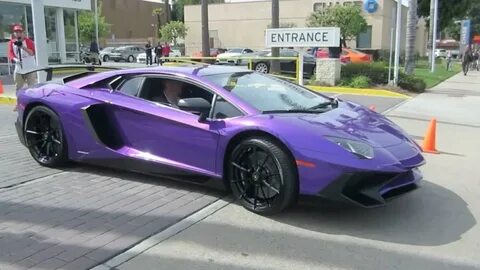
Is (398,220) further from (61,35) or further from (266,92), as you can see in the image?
(61,35)

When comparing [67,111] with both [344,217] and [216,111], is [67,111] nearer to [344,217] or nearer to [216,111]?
[216,111]

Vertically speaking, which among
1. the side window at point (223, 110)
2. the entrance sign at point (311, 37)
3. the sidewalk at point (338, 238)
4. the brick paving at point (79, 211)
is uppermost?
the entrance sign at point (311, 37)

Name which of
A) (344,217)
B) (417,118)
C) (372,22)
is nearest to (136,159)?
(344,217)

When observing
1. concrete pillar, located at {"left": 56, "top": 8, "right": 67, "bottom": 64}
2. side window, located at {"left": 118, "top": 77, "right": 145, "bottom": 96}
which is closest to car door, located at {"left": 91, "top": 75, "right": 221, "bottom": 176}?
side window, located at {"left": 118, "top": 77, "right": 145, "bottom": 96}

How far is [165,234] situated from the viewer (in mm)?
4191

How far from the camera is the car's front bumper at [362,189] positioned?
4.15 m

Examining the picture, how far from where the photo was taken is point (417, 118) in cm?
1111

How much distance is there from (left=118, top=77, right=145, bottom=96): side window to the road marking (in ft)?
4.99

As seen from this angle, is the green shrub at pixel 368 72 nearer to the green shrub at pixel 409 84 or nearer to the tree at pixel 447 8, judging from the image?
the green shrub at pixel 409 84

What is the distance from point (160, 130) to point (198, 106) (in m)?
0.52

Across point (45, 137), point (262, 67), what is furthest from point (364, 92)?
point (45, 137)

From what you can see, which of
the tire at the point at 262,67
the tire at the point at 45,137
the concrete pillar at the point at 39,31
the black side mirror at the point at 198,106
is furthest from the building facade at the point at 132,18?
the black side mirror at the point at 198,106

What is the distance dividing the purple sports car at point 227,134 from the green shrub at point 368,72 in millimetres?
12096

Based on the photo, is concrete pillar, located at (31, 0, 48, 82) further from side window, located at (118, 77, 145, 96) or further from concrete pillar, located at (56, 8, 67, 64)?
concrete pillar, located at (56, 8, 67, 64)
